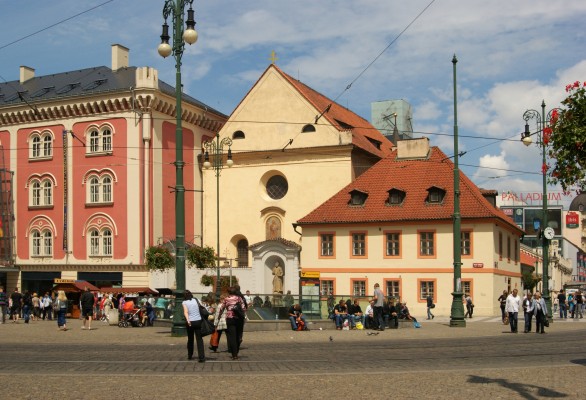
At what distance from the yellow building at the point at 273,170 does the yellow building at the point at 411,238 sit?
12.7ft

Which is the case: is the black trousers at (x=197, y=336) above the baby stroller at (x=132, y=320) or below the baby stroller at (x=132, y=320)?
above

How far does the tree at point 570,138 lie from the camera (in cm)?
1323

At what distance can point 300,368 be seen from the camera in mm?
15109

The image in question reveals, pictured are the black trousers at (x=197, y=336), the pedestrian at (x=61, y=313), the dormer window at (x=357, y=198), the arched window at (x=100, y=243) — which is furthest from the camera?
the arched window at (x=100, y=243)

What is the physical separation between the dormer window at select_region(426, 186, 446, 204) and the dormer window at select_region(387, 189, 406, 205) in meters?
1.58

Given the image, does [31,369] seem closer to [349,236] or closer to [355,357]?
[355,357]

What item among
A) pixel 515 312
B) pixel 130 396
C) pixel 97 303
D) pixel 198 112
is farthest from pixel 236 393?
pixel 198 112

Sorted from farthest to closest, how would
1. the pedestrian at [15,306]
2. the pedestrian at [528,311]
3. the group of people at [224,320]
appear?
1. the pedestrian at [15,306]
2. the pedestrian at [528,311]
3. the group of people at [224,320]

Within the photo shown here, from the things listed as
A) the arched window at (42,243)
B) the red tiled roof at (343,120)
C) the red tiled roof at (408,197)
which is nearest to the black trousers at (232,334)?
the red tiled roof at (408,197)

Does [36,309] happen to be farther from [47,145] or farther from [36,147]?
[36,147]

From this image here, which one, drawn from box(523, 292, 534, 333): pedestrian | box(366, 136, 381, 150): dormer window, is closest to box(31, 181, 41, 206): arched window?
box(366, 136, 381, 150): dormer window

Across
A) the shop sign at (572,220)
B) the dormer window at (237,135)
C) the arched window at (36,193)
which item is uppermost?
the dormer window at (237,135)

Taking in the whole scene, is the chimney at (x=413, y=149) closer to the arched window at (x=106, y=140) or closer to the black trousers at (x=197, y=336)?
the arched window at (x=106, y=140)

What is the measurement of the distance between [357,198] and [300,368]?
1353 inches
